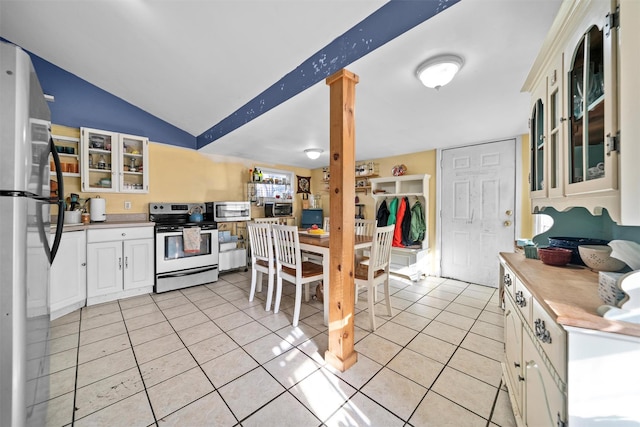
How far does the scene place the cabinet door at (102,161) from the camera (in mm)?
3023

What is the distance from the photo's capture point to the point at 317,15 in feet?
5.09

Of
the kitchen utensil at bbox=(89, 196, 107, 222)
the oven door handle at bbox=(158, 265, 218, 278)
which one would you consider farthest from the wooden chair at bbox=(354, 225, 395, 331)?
the kitchen utensil at bbox=(89, 196, 107, 222)

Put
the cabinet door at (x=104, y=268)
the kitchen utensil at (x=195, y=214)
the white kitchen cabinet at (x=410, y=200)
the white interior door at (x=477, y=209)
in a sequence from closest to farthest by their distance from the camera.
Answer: the cabinet door at (x=104, y=268) → the white interior door at (x=477, y=209) → the white kitchen cabinet at (x=410, y=200) → the kitchen utensil at (x=195, y=214)

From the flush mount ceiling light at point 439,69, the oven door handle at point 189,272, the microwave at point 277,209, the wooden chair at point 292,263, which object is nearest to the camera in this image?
the flush mount ceiling light at point 439,69

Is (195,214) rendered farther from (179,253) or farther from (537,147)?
(537,147)

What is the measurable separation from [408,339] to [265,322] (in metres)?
1.34

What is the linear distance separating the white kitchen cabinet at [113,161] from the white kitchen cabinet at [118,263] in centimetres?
74

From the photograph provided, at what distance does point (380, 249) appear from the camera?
2.26 meters

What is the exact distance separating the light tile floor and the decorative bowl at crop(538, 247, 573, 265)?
88 cm

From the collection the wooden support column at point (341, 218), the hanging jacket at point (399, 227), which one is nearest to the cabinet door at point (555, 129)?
the wooden support column at point (341, 218)

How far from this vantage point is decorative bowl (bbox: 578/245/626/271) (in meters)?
1.07

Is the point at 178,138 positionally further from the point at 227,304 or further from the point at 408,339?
the point at 408,339

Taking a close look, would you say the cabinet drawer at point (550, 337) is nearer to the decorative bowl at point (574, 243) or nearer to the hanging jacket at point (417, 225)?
the decorative bowl at point (574, 243)

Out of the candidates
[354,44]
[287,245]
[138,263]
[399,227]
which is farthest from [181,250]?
[399,227]
